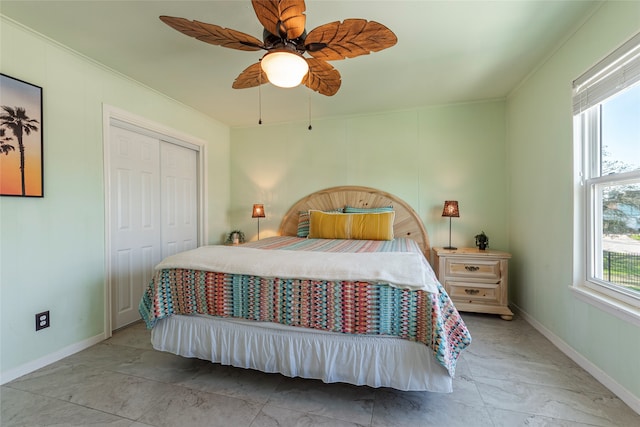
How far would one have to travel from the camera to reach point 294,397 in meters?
1.54

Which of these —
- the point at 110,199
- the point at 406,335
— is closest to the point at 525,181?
the point at 406,335

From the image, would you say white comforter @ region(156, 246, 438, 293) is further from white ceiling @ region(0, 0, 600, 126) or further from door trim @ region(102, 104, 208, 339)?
white ceiling @ region(0, 0, 600, 126)

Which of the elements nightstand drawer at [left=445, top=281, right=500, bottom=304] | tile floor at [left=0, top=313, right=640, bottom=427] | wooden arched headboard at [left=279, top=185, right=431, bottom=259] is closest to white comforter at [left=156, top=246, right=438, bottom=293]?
tile floor at [left=0, top=313, right=640, bottom=427]

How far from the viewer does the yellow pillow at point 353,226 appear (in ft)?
9.35

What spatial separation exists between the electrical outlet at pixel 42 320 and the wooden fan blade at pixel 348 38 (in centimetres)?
264

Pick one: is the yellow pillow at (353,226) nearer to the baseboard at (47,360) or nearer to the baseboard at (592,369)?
the baseboard at (592,369)

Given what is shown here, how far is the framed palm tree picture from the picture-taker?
67.5 inches

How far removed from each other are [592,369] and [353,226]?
207cm

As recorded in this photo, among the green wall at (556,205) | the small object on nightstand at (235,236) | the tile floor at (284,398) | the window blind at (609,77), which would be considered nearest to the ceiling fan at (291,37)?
the window blind at (609,77)

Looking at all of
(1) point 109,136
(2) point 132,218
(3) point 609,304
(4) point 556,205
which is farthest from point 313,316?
(1) point 109,136

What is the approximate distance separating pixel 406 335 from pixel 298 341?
2.02ft

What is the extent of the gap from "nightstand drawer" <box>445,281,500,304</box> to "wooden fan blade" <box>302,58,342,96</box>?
227cm

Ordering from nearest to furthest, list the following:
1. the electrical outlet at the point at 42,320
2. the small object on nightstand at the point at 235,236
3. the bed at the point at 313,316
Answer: the bed at the point at 313,316
the electrical outlet at the point at 42,320
the small object on nightstand at the point at 235,236

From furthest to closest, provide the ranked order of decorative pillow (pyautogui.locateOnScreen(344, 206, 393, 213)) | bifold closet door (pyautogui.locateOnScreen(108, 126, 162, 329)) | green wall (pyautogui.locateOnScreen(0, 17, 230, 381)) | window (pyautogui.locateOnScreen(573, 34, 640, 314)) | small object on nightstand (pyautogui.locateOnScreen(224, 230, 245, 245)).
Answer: small object on nightstand (pyautogui.locateOnScreen(224, 230, 245, 245)) → decorative pillow (pyautogui.locateOnScreen(344, 206, 393, 213)) → bifold closet door (pyautogui.locateOnScreen(108, 126, 162, 329)) → green wall (pyautogui.locateOnScreen(0, 17, 230, 381)) → window (pyautogui.locateOnScreen(573, 34, 640, 314))
